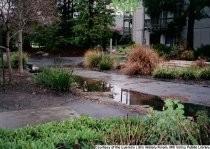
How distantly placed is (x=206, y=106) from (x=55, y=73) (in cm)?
493

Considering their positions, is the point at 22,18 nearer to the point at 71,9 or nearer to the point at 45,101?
the point at 45,101

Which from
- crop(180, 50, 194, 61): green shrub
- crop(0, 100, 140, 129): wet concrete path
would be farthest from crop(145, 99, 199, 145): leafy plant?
crop(180, 50, 194, 61): green shrub

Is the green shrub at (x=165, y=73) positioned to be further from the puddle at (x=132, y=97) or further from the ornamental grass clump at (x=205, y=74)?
the puddle at (x=132, y=97)

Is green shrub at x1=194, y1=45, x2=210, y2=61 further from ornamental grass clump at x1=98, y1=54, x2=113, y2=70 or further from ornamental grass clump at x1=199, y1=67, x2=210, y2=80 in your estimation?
ornamental grass clump at x1=199, y1=67, x2=210, y2=80

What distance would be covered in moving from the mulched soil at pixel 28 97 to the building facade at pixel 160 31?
23.2 m

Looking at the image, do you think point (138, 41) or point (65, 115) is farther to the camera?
point (138, 41)

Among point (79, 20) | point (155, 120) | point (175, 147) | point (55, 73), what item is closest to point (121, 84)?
point (55, 73)

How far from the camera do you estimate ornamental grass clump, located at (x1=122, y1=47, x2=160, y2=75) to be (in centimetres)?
1941

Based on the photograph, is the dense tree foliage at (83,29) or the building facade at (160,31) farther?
the dense tree foliage at (83,29)

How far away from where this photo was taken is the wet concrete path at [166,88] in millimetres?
12558

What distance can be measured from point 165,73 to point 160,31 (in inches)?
953

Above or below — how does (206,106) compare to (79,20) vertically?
below

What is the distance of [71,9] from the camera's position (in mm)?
44625

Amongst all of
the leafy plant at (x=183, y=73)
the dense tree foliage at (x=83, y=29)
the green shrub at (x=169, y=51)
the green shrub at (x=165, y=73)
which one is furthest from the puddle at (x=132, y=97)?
the dense tree foliage at (x=83, y=29)
